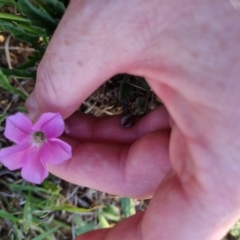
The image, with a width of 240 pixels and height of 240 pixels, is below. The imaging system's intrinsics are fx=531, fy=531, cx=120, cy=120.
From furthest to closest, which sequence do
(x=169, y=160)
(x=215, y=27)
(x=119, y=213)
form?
(x=119, y=213)
(x=169, y=160)
(x=215, y=27)

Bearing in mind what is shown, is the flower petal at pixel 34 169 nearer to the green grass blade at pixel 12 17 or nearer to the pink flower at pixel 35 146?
the pink flower at pixel 35 146

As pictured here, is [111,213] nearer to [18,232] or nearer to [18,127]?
[18,232]

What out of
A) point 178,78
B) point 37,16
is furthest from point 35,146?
point 178,78

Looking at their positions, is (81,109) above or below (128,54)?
below

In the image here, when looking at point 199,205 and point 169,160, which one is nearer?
point 199,205

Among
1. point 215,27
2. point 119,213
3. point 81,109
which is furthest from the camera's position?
point 119,213

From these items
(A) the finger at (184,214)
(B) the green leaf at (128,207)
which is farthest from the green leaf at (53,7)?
(B) the green leaf at (128,207)

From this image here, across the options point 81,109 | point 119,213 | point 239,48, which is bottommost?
point 119,213

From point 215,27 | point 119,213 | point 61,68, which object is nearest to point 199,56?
point 215,27

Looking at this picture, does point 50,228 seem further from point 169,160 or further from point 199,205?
point 199,205
